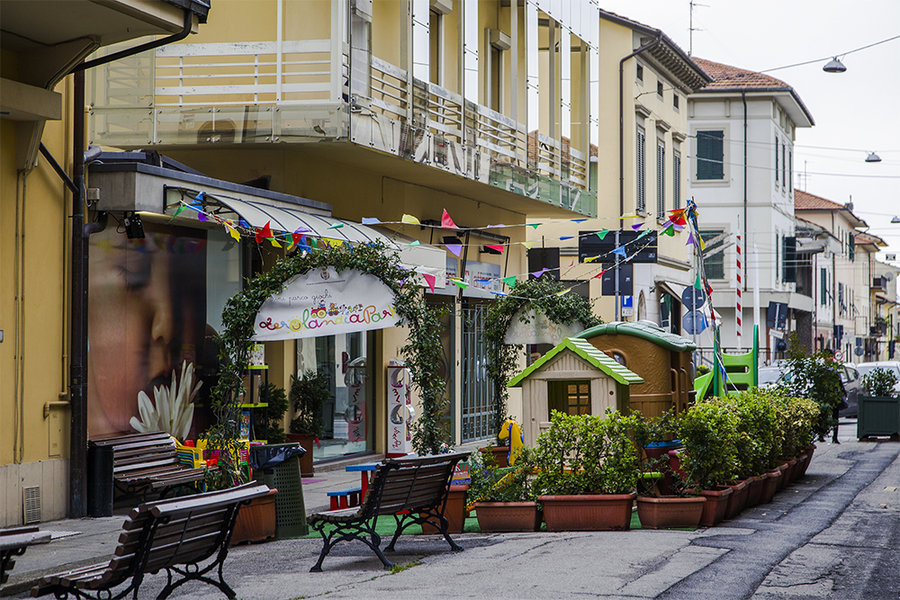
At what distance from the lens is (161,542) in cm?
696

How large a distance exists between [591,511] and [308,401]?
7.56 m

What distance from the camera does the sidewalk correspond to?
7.81 m

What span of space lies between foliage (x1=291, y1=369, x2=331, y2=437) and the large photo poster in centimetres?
192

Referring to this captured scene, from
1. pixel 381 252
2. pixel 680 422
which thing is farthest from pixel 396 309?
pixel 680 422

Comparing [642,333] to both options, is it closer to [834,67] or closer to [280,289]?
[280,289]

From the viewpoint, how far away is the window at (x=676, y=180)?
37531 mm

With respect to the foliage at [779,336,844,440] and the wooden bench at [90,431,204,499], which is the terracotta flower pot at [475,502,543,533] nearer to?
the wooden bench at [90,431,204,499]

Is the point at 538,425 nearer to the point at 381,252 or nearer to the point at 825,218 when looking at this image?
the point at 381,252

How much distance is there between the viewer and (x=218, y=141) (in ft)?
52.4

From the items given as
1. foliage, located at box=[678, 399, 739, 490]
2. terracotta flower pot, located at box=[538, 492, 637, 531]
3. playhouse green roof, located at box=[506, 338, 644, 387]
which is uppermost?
playhouse green roof, located at box=[506, 338, 644, 387]

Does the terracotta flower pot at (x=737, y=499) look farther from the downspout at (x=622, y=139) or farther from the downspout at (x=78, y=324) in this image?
the downspout at (x=622, y=139)

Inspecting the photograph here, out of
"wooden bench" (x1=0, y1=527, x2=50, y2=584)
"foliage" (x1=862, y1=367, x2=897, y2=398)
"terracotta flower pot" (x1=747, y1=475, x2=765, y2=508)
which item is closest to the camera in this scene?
"wooden bench" (x1=0, y1=527, x2=50, y2=584)

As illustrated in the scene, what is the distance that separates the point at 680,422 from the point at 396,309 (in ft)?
9.54

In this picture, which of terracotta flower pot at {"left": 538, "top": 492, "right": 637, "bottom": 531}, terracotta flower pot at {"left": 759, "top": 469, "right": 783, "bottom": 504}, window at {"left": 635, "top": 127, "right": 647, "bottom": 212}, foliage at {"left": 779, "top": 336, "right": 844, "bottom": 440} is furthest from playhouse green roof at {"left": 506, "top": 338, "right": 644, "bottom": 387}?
window at {"left": 635, "top": 127, "right": 647, "bottom": 212}
